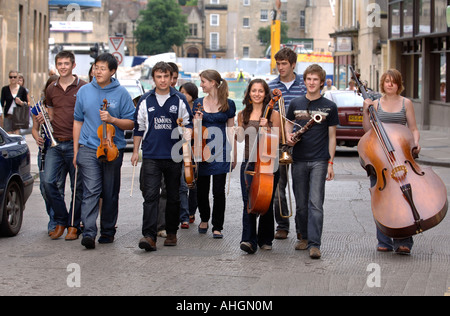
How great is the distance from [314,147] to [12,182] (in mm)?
3476

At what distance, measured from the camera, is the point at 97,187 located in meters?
8.75

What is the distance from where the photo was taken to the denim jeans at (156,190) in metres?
8.40

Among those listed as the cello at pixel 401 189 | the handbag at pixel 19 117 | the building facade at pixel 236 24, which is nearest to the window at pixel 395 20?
the handbag at pixel 19 117

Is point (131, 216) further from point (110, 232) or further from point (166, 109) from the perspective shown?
point (166, 109)

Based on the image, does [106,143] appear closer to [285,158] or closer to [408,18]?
[285,158]

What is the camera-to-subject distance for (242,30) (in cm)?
12912

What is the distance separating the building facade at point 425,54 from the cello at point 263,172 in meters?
19.9

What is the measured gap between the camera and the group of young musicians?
27.1 ft

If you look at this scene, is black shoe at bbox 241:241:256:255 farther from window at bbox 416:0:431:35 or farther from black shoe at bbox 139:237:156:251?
window at bbox 416:0:431:35

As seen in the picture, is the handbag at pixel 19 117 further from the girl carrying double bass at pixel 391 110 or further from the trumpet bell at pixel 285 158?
the girl carrying double bass at pixel 391 110

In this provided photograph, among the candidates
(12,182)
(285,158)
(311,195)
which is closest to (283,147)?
(285,158)

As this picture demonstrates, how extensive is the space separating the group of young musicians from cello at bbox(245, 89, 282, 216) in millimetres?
107

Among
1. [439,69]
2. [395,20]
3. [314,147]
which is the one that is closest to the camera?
[314,147]

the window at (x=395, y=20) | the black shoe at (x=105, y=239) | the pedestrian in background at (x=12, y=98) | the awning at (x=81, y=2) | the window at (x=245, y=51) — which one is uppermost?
the window at (x=245, y=51)
